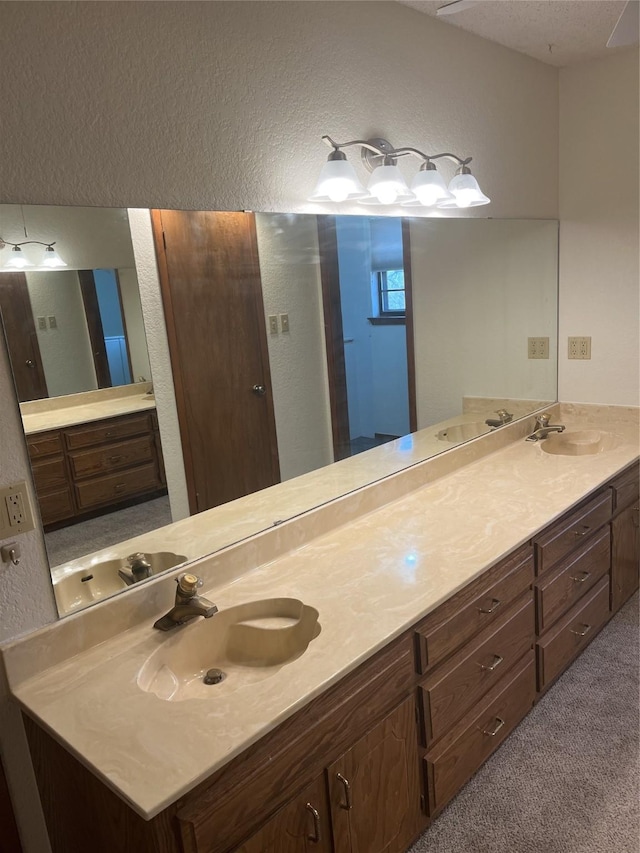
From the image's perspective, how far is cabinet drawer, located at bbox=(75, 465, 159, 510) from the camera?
1533mm

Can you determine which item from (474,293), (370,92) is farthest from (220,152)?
(474,293)

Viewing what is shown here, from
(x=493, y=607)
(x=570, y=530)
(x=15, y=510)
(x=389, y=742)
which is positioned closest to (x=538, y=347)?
(x=570, y=530)

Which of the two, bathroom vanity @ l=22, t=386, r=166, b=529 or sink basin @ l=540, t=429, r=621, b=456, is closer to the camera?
bathroom vanity @ l=22, t=386, r=166, b=529

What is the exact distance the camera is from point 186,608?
151 cm

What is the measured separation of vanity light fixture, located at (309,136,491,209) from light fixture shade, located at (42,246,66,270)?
31.1 inches

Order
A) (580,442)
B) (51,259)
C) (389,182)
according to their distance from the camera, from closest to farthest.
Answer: (51,259)
(389,182)
(580,442)

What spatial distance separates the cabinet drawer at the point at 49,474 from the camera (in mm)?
1400

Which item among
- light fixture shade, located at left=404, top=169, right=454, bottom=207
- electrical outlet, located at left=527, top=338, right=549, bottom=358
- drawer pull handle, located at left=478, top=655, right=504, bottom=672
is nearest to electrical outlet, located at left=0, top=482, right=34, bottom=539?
drawer pull handle, located at left=478, top=655, right=504, bottom=672

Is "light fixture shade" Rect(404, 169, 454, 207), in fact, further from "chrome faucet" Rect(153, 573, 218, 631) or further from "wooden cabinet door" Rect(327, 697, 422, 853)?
"wooden cabinet door" Rect(327, 697, 422, 853)

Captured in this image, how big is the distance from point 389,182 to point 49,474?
131cm

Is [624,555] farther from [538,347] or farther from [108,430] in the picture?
[108,430]

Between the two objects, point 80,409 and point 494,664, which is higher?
point 80,409

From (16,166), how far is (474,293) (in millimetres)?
2008

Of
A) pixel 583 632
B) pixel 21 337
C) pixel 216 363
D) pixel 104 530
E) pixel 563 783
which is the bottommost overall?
pixel 563 783
